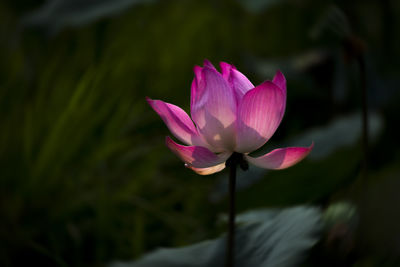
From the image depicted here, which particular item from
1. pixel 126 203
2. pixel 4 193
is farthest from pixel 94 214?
pixel 4 193

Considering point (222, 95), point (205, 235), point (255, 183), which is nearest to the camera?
point (222, 95)

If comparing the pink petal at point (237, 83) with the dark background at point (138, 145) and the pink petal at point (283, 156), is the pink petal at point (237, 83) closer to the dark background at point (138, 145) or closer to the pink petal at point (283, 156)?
the pink petal at point (283, 156)

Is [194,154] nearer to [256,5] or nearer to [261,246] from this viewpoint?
[261,246]

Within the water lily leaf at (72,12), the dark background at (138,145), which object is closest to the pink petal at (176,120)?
the dark background at (138,145)

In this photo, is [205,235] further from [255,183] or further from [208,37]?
[208,37]

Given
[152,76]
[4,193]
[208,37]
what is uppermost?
[208,37]
